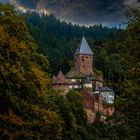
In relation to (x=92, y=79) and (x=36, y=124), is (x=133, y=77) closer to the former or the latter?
(x=36, y=124)

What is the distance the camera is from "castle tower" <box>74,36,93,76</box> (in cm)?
14162

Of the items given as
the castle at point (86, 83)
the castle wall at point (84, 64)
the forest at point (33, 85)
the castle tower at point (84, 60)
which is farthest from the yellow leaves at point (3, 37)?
the castle wall at point (84, 64)

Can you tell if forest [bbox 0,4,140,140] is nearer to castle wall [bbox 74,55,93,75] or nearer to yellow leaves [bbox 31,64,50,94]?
yellow leaves [bbox 31,64,50,94]

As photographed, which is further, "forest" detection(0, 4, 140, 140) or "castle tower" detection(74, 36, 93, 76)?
"castle tower" detection(74, 36, 93, 76)

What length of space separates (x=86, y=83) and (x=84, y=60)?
1284 centimetres

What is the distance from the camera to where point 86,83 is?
432ft

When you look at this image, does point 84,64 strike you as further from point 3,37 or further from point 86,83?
point 3,37

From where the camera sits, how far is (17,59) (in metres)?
28.4

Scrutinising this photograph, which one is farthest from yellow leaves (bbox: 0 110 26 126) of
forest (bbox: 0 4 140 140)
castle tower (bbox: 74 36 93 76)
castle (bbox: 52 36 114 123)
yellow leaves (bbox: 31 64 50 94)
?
castle tower (bbox: 74 36 93 76)

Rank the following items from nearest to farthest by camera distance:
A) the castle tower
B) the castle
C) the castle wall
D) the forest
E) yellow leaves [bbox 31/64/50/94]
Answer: the forest, yellow leaves [bbox 31/64/50/94], the castle, the castle wall, the castle tower

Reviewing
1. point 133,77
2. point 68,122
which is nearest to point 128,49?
point 133,77

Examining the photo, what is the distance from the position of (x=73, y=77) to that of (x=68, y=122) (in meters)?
70.9

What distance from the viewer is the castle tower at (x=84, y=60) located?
142 meters

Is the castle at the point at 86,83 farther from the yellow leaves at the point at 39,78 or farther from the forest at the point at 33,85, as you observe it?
the forest at the point at 33,85
